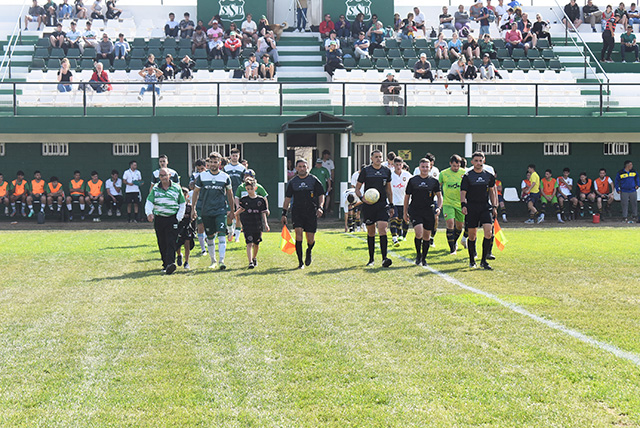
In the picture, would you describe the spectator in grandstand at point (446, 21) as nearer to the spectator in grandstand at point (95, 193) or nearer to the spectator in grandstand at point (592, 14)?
the spectator in grandstand at point (592, 14)

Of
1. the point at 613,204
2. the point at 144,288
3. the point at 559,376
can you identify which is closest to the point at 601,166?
the point at 613,204

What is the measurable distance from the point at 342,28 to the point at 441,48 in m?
5.08

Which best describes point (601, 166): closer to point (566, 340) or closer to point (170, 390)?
point (566, 340)

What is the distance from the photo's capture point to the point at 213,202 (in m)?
13.4

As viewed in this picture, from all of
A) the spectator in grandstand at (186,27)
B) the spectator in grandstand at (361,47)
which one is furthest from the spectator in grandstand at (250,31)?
the spectator in grandstand at (361,47)

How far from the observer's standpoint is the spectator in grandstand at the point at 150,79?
81.8ft

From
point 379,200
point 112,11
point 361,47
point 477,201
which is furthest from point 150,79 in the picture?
point 477,201

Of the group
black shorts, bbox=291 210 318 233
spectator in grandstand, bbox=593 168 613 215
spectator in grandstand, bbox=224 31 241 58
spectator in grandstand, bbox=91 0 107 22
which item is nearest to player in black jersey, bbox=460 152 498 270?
black shorts, bbox=291 210 318 233

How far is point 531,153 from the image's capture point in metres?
27.7

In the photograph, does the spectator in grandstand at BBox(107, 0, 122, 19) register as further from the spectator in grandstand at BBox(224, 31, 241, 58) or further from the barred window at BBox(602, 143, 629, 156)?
the barred window at BBox(602, 143, 629, 156)

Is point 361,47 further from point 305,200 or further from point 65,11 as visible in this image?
point 305,200

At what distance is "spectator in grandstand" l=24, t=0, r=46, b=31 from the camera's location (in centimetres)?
3512

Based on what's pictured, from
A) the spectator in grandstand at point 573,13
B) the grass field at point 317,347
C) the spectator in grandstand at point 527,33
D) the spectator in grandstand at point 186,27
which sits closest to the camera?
the grass field at point 317,347

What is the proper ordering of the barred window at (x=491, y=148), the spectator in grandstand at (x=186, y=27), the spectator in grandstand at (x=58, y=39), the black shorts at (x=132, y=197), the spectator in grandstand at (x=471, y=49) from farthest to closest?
1. the spectator in grandstand at (x=186, y=27)
2. the spectator in grandstand at (x=58, y=39)
3. the spectator in grandstand at (x=471, y=49)
4. the barred window at (x=491, y=148)
5. the black shorts at (x=132, y=197)
